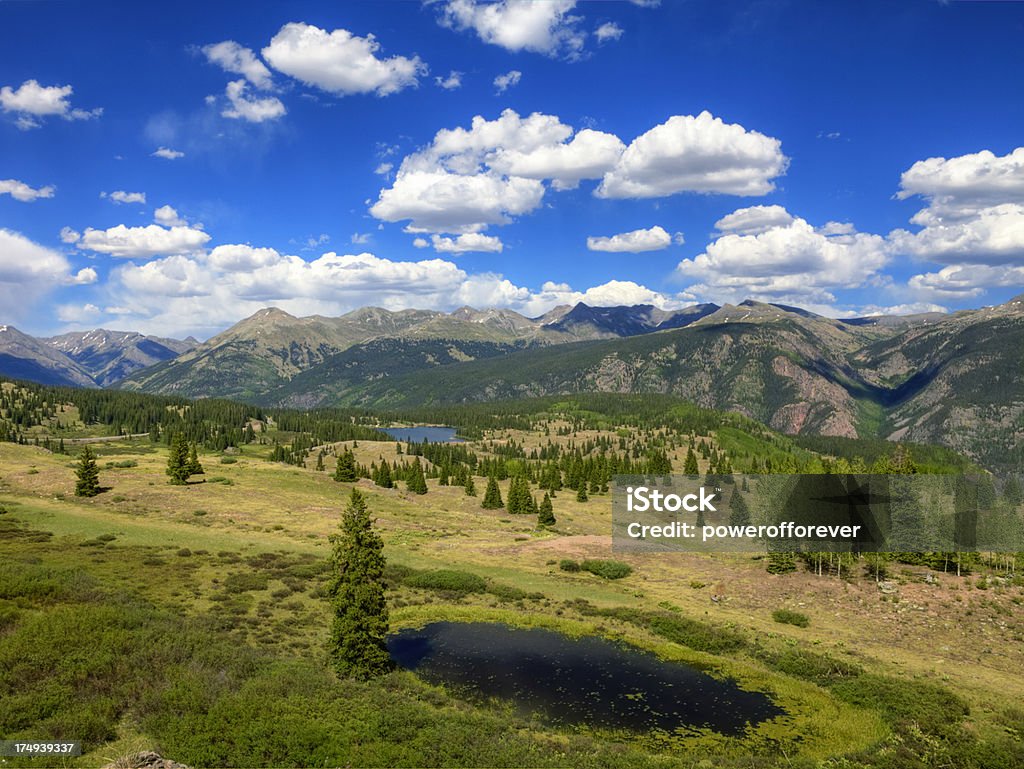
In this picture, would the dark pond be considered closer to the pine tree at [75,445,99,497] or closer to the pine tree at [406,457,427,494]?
the pine tree at [75,445,99,497]

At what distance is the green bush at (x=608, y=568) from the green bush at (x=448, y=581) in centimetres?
1889

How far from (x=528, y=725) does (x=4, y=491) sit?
376 feet

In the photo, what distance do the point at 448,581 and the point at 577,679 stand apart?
93.0 feet

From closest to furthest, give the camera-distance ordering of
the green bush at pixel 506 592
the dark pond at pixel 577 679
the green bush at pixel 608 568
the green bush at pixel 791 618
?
the dark pond at pixel 577 679 → the green bush at pixel 791 618 → the green bush at pixel 506 592 → the green bush at pixel 608 568

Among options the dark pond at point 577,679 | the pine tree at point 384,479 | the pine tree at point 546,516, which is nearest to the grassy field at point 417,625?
the dark pond at point 577,679

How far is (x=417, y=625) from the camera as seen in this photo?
61625 mm

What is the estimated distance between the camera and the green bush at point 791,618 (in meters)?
63.0

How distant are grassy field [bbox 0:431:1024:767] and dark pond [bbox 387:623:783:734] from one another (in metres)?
2.44

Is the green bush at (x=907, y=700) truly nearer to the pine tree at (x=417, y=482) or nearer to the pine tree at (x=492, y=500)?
the pine tree at (x=492, y=500)

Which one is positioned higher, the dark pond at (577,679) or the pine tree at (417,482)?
the pine tree at (417,482)

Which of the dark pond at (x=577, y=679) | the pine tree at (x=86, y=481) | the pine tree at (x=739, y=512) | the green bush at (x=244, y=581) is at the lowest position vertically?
the dark pond at (x=577, y=679)

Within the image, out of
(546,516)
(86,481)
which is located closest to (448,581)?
(546,516)

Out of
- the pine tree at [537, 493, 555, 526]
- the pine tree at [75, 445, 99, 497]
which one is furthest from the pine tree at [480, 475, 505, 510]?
the pine tree at [75, 445, 99, 497]

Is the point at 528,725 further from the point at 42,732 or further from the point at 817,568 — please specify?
the point at 817,568
